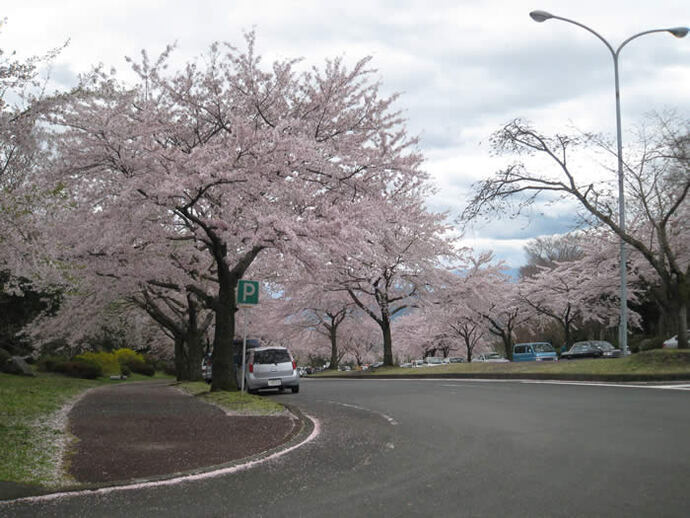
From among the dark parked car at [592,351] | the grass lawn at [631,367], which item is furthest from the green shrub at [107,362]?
the dark parked car at [592,351]

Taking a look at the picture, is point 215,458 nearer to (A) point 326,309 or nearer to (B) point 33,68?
(B) point 33,68

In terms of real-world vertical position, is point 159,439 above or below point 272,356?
below

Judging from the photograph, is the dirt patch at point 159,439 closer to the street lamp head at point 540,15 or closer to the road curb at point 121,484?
the road curb at point 121,484

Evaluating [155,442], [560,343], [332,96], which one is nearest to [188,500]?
[155,442]

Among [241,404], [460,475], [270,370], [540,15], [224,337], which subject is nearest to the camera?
[460,475]

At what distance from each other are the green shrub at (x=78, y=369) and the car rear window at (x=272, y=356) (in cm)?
1923

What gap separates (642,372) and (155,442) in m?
14.4

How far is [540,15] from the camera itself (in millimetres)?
18766

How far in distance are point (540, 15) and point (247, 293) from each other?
492 inches

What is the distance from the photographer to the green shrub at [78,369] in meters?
34.4

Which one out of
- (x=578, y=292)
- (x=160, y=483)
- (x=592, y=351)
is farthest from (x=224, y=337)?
(x=578, y=292)

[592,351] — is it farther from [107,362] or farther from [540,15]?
[107,362]

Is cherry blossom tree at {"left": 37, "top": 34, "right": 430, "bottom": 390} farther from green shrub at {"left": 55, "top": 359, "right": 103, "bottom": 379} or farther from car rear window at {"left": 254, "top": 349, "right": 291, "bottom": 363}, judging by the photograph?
green shrub at {"left": 55, "top": 359, "right": 103, "bottom": 379}

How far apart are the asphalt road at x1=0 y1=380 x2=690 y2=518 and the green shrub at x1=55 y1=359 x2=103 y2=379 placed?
2907 cm
